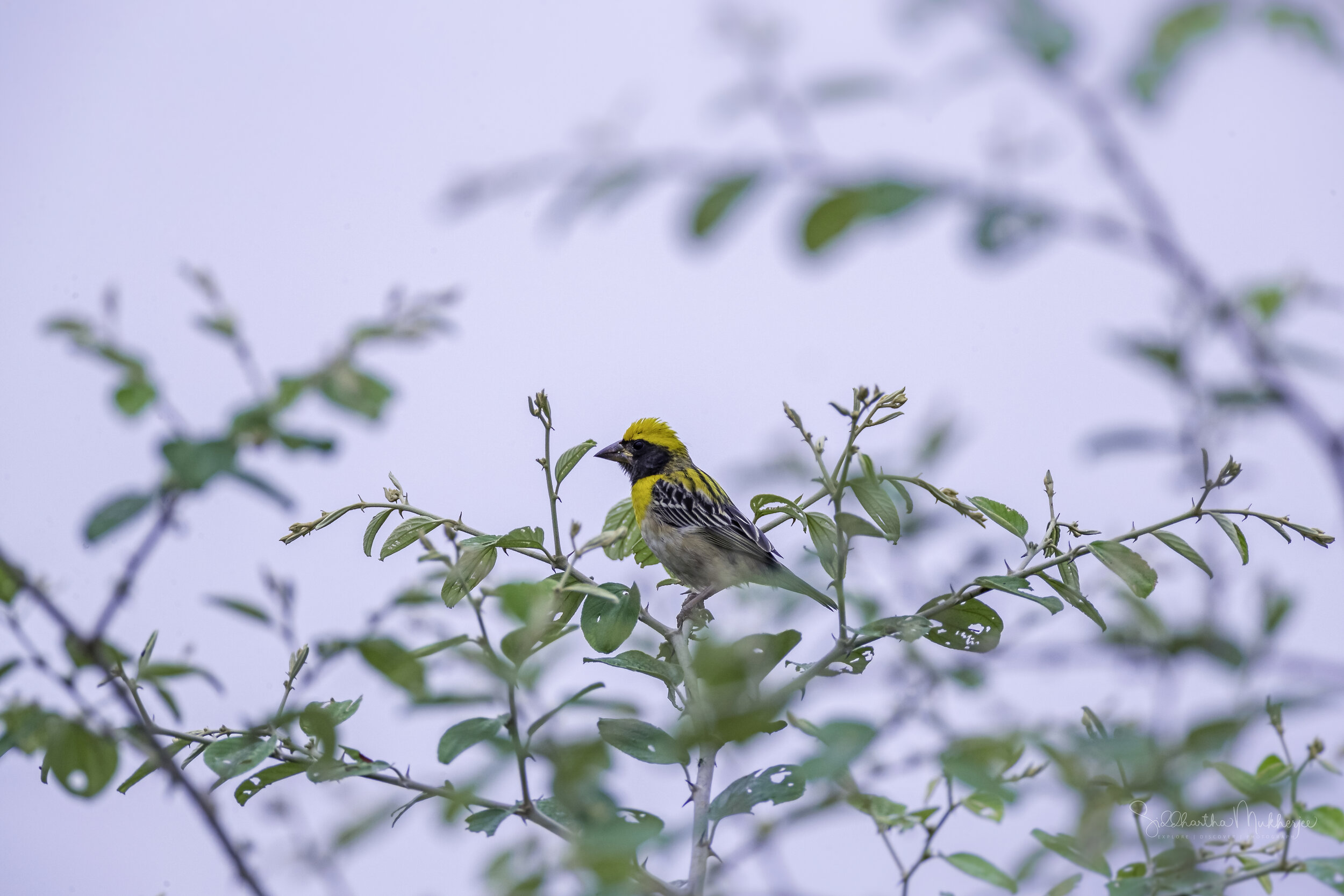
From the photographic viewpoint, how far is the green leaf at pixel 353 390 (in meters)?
1.21

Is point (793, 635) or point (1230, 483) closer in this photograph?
point (793, 635)

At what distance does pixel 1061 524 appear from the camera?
7.99 feet

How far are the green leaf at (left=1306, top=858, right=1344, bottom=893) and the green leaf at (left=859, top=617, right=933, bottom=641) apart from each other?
0.74 metres

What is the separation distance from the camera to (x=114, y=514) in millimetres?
1217

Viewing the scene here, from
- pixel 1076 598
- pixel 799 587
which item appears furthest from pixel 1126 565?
pixel 799 587

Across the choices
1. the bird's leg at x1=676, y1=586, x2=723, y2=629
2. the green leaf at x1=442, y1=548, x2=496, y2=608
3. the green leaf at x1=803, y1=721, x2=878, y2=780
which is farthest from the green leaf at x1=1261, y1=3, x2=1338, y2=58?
the bird's leg at x1=676, y1=586, x2=723, y2=629

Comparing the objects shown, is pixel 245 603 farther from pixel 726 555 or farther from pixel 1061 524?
pixel 726 555

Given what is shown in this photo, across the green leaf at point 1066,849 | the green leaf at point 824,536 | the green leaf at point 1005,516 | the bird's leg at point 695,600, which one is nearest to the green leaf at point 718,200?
the green leaf at point 1066,849

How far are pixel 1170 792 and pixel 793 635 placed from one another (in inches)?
35.9

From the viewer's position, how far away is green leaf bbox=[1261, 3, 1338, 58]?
866mm

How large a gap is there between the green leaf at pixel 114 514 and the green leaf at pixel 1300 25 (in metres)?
1.23

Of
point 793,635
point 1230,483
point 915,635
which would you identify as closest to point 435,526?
point 793,635

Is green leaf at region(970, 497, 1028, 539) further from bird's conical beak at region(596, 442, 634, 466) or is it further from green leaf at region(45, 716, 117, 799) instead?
bird's conical beak at region(596, 442, 634, 466)

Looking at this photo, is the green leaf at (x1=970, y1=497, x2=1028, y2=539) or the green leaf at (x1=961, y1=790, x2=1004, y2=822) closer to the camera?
the green leaf at (x1=961, y1=790, x2=1004, y2=822)
